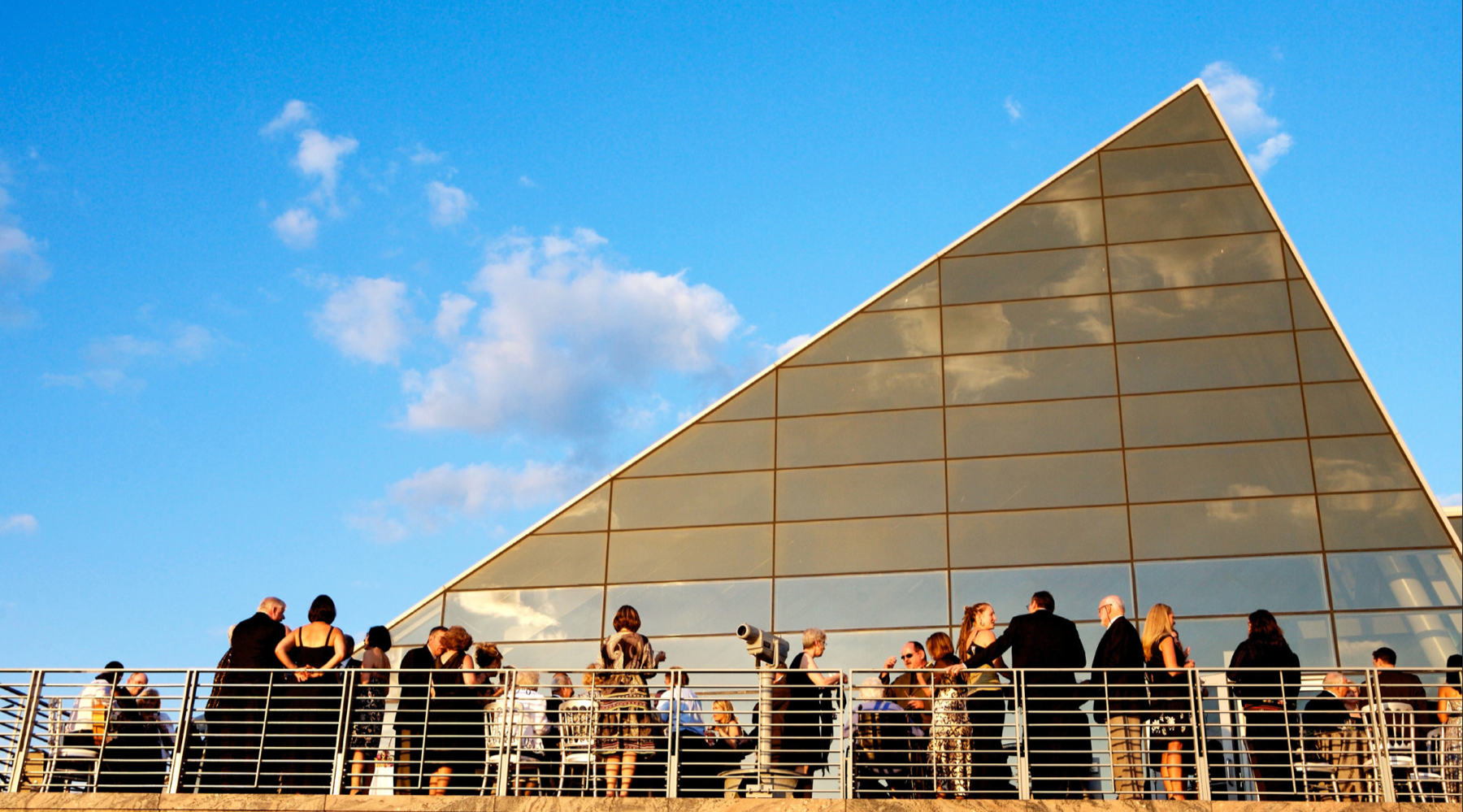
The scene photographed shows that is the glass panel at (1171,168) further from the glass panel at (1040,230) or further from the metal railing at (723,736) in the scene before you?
the metal railing at (723,736)

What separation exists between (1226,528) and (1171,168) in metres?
5.26

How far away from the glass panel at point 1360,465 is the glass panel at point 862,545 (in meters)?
4.41

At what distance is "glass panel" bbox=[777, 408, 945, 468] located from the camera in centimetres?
1747

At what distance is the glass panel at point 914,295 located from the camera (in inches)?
723


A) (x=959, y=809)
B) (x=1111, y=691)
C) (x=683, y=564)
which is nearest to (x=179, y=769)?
(x=959, y=809)

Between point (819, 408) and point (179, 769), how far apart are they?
979 centimetres

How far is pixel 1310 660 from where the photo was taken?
1512cm

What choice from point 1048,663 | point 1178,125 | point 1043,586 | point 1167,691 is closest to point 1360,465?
point 1043,586

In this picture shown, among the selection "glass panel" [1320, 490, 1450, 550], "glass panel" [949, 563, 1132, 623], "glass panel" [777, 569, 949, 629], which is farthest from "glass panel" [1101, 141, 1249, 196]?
"glass panel" [777, 569, 949, 629]

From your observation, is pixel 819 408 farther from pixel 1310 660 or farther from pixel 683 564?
pixel 1310 660

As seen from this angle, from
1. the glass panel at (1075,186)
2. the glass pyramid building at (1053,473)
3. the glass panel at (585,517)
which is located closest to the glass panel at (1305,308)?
the glass pyramid building at (1053,473)

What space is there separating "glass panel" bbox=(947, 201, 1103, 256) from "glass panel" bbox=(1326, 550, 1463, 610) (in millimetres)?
5242

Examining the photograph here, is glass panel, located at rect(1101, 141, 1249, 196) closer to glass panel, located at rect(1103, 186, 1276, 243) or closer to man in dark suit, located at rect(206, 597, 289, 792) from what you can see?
glass panel, located at rect(1103, 186, 1276, 243)

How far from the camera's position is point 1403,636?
15.0 meters
